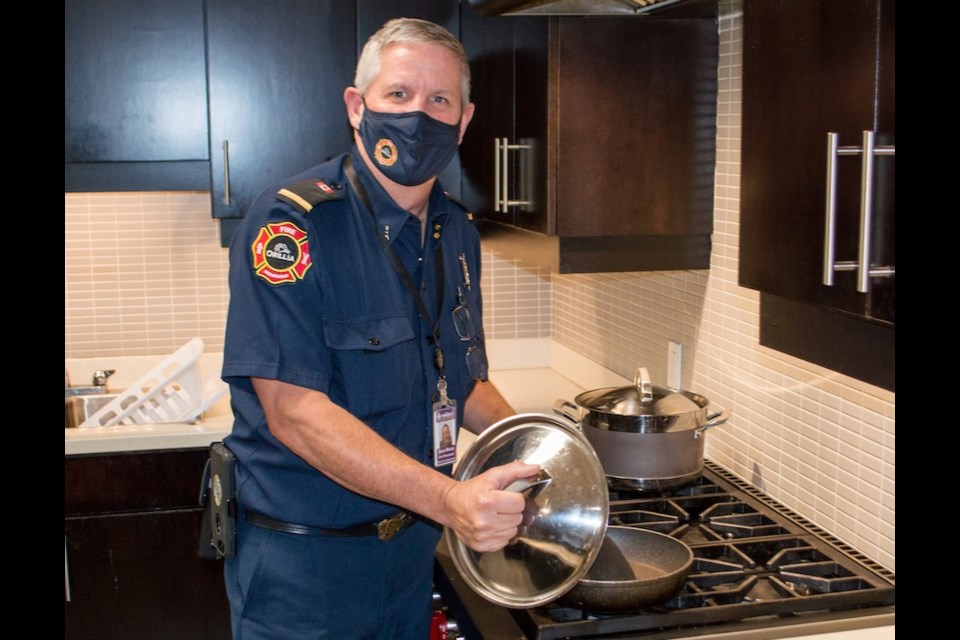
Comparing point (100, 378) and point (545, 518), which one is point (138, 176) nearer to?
point (100, 378)

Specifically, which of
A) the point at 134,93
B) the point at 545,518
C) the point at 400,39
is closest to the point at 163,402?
the point at 134,93

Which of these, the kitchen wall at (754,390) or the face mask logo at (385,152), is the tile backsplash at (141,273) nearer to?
the kitchen wall at (754,390)

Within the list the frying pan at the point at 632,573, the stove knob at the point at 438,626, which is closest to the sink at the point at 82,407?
the stove knob at the point at 438,626

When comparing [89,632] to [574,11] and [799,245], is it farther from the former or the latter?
[799,245]

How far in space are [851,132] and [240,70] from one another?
75.7 inches

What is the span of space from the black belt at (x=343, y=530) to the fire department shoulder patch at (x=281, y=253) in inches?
15.5

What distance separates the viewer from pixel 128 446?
2715 mm

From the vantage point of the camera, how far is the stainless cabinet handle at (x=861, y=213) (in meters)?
1.12

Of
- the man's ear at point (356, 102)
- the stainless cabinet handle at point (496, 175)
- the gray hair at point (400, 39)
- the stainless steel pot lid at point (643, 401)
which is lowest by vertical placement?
the stainless steel pot lid at point (643, 401)

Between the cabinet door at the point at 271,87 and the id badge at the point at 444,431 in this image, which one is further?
the cabinet door at the point at 271,87

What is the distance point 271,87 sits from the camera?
279cm

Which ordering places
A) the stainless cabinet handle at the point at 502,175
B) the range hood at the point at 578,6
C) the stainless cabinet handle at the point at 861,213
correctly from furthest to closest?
1. the stainless cabinet handle at the point at 502,175
2. the range hood at the point at 578,6
3. the stainless cabinet handle at the point at 861,213
